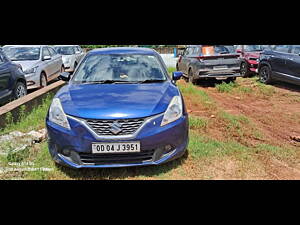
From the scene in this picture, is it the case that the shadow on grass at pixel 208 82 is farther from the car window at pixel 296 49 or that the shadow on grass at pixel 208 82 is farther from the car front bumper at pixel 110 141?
the car front bumper at pixel 110 141

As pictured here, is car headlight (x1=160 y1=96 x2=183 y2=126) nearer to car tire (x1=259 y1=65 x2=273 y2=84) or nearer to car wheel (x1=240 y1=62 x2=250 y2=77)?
car tire (x1=259 y1=65 x2=273 y2=84)

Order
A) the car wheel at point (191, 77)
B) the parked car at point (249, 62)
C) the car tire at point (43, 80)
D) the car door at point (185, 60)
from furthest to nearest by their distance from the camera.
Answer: the parked car at point (249, 62)
the car door at point (185, 60)
the car wheel at point (191, 77)
the car tire at point (43, 80)

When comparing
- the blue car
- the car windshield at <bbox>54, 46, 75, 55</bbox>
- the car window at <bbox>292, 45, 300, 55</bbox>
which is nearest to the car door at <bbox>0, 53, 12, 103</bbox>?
the blue car

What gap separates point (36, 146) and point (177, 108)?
7.61 feet

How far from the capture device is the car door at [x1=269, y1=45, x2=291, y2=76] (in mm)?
9219

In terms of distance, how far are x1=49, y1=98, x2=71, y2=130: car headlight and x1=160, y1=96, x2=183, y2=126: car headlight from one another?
3.73ft

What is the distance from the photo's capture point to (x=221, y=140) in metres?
4.46

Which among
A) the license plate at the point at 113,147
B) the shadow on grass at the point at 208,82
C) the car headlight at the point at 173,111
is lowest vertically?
→ the shadow on grass at the point at 208,82

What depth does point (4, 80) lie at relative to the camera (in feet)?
20.7

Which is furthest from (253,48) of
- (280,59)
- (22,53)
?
(22,53)

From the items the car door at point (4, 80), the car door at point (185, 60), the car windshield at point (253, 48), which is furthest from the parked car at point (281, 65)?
the car door at point (4, 80)

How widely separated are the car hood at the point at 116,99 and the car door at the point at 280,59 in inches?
269

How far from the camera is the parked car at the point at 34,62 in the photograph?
867 centimetres

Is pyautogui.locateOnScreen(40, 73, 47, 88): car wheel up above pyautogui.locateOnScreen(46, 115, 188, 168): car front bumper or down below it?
below
